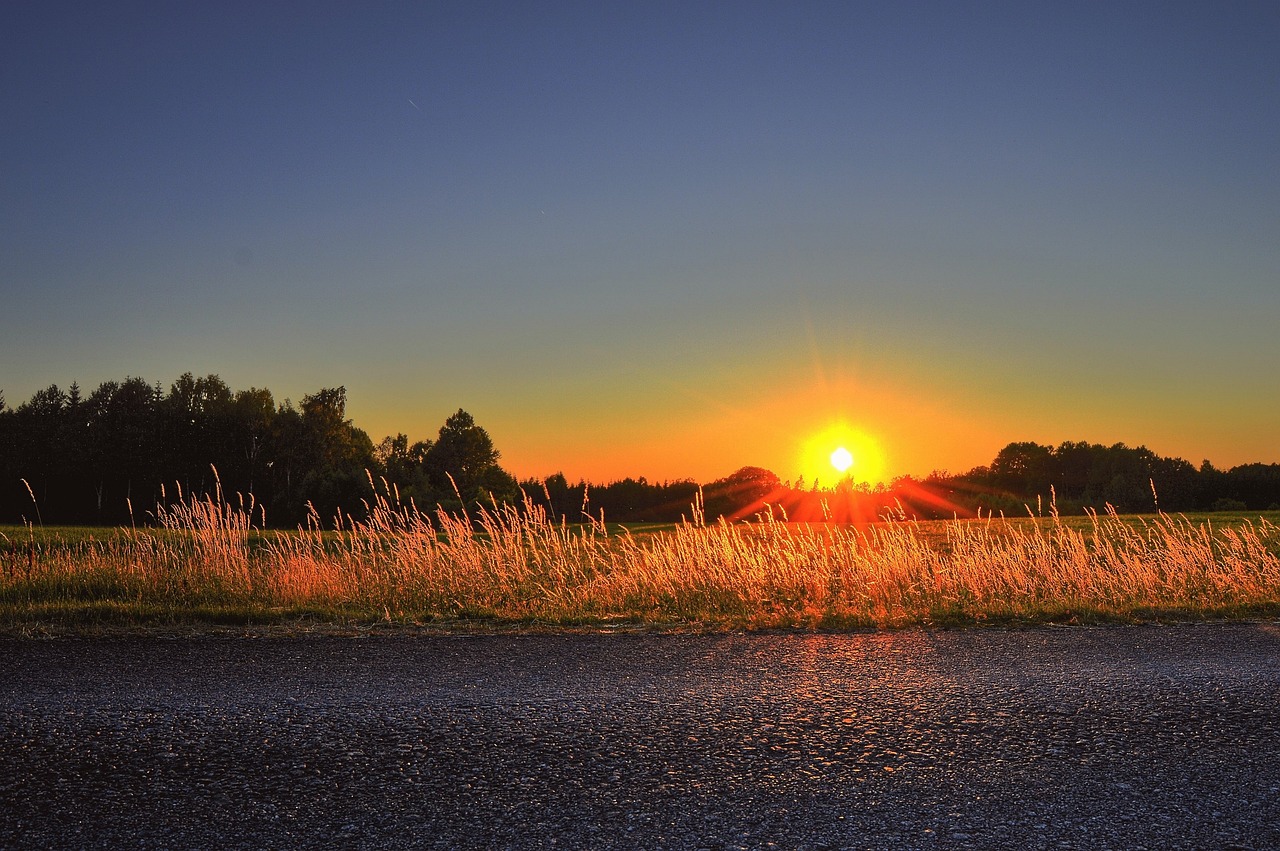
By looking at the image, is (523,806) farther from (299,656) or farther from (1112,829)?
(299,656)

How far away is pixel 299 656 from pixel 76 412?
69.3 meters

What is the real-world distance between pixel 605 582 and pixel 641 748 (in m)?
6.19

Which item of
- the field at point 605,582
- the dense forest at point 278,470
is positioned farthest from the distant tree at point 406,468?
the field at point 605,582

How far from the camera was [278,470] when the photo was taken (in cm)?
6353

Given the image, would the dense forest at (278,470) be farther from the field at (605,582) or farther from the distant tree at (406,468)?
the field at (605,582)

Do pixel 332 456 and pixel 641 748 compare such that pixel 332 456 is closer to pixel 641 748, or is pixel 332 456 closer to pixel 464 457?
pixel 464 457

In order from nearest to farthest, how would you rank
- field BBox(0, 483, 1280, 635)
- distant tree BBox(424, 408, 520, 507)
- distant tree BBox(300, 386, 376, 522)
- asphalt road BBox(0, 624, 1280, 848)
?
asphalt road BBox(0, 624, 1280, 848)
field BBox(0, 483, 1280, 635)
distant tree BBox(300, 386, 376, 522)
distant tree BBox(424, 408, 520, 507)

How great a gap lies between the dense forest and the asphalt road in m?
41.9

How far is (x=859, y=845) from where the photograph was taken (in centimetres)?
324

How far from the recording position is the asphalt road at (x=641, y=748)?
341cm

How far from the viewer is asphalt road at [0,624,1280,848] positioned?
3.41m

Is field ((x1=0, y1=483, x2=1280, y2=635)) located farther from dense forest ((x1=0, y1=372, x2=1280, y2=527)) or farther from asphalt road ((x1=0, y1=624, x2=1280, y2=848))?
dense forest ((x1=0, y1=372, x2=1280, y2=527))

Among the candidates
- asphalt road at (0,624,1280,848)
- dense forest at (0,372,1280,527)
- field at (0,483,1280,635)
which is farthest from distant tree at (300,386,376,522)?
asphalt road at (0,624,1280,848)

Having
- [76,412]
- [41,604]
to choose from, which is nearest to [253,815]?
[41,604]
